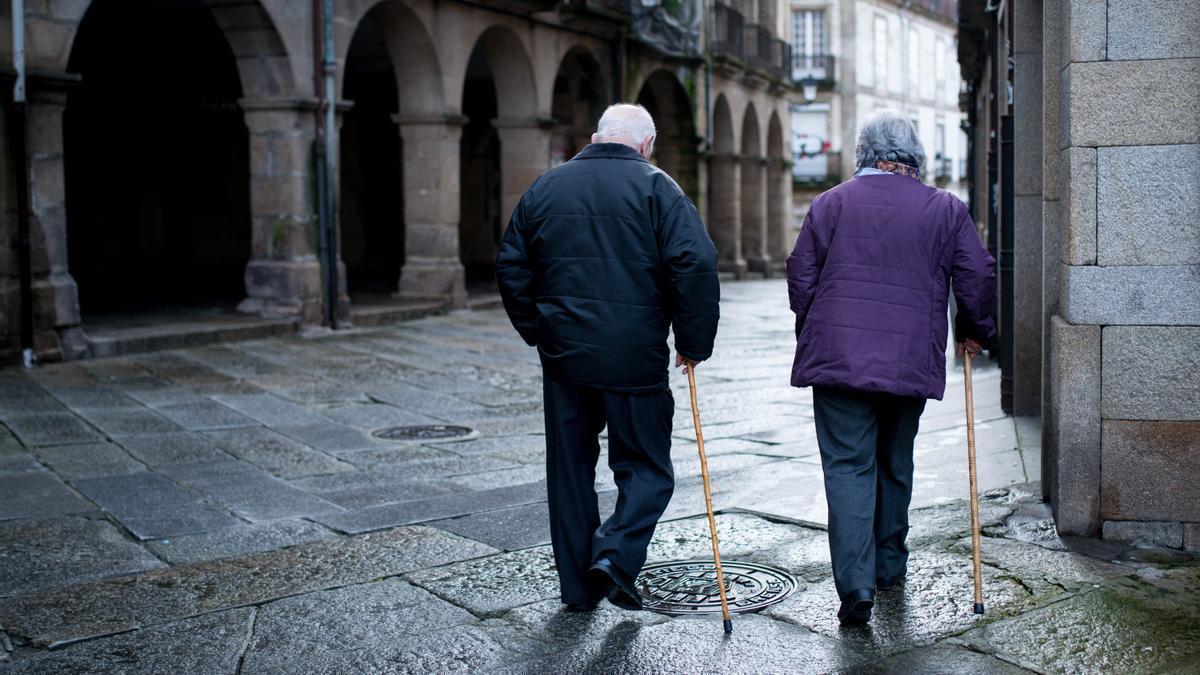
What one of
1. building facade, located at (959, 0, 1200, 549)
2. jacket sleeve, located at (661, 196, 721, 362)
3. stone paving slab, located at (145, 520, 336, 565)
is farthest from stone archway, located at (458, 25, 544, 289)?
jacket sleeve, located at (661, 196, 721, 362)

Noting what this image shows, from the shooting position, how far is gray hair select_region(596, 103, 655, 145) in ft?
15.2

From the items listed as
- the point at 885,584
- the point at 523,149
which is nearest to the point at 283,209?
the point at 523,149

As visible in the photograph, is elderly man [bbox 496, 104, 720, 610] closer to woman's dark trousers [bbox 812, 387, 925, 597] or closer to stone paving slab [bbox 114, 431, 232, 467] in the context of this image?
woman's dark trousers [bbox 812, 387, 925, 597]

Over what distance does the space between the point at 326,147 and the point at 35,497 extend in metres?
8.51

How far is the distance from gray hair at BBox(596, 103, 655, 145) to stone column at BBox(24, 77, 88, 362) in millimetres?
7852

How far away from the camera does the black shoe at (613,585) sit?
14.7 ft

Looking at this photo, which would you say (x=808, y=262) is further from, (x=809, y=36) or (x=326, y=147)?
(x=809, y=36)

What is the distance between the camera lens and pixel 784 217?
114ft

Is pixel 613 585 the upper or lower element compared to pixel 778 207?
lower

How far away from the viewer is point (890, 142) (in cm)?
459

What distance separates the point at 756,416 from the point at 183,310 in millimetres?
8010

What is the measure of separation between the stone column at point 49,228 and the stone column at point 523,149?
26.5ft

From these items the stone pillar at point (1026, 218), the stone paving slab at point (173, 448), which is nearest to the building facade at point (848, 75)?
the stone pillar at point (1026, 218)

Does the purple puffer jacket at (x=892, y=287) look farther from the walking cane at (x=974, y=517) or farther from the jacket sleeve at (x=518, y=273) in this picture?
the jacket sleeve at (x=518, y=273)
